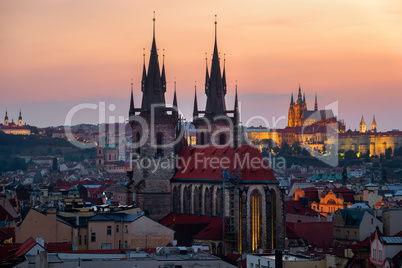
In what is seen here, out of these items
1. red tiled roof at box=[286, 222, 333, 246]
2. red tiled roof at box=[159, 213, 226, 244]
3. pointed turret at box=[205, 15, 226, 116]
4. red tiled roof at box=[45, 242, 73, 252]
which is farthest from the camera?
pointed turret at box=[205, 15, 226, 116]

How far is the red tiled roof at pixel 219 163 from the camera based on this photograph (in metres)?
75.8

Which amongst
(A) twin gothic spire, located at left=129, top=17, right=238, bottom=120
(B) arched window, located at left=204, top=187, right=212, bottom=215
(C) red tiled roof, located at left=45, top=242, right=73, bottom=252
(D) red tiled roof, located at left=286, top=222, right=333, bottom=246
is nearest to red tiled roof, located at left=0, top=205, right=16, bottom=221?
(A) twin gothic spire, located at left=129, top=17, right=238, bottom=120

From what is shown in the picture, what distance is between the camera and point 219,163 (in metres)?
79.9

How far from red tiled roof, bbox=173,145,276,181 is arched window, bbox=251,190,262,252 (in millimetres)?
1290

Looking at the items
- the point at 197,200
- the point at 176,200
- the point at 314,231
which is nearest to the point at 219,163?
the point at 197,200

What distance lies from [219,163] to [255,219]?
692 cm

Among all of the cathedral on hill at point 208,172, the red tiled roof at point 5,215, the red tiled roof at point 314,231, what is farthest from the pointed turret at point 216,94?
the red tiled roof at point 5,215

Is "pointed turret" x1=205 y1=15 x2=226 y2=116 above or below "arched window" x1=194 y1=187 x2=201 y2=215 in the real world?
above

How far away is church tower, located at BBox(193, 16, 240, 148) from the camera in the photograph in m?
89.1

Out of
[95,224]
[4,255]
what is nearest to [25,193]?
[95,224]

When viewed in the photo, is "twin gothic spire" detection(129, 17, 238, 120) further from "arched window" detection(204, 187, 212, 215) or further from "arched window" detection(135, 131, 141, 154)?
"arched window" detection(204, 187, 212, 215)

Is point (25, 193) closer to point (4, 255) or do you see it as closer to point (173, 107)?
point (173, 107)

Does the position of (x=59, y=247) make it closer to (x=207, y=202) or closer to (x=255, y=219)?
(x=255, y=219)

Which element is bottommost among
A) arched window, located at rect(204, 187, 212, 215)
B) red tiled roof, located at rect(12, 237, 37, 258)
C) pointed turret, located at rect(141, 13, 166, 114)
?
red tiled roof, located at rect(12, 237, 37, 258)
